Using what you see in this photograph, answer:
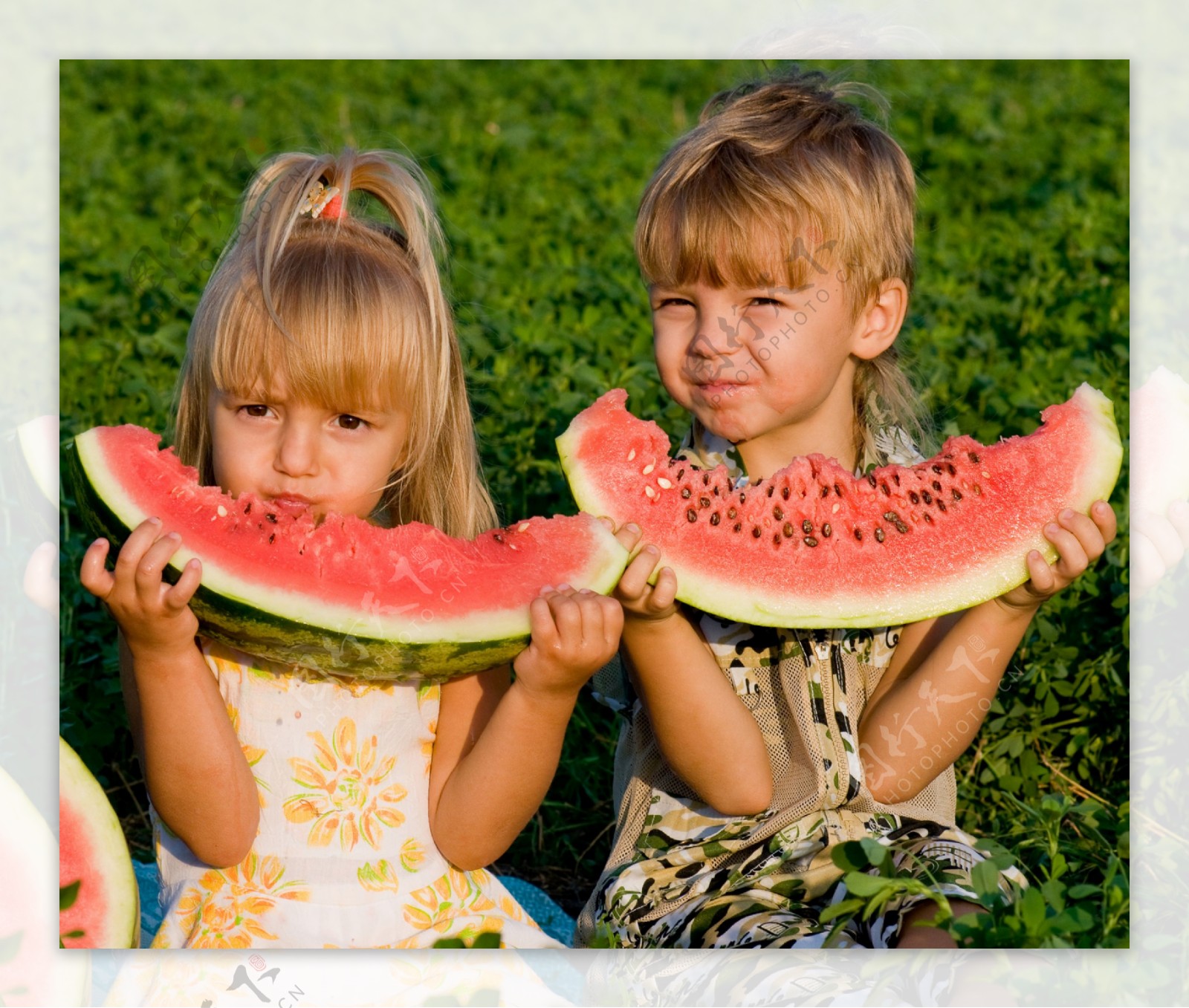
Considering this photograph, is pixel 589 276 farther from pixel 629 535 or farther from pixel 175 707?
pixel 175 707

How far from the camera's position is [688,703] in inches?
89.3

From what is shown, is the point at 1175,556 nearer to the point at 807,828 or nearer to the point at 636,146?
the point at 807,828

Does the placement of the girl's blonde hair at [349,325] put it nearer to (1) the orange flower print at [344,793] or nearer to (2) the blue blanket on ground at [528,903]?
(1) the orange flower print at [344,793]

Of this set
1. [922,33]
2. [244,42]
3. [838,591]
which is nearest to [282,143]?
[244,42]

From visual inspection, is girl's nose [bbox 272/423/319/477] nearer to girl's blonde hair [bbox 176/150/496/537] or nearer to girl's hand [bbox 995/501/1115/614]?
girl's blonde hair [bbox 176/150/496/537]

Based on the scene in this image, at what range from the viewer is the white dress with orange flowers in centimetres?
225

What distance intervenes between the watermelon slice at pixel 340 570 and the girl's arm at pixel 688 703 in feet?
0.26

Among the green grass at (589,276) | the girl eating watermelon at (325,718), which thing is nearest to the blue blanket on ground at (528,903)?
the green grass at (589,276)

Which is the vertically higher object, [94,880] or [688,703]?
[688,703]

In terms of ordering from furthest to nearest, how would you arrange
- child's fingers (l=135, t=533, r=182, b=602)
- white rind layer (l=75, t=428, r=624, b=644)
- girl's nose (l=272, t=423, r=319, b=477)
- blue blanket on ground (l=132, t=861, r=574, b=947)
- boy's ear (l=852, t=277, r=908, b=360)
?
blue blanket on ground (l=132, t=861, r=574, b=947)
boy's ear (l=852, t=277, r=908, b=360)
girl's nose (l=272, t=423, r=319, b=477)
white rind layer (l=75, t=428, r=624, b=644)
child's fingers (l=135, t=533, r=182, b=602)

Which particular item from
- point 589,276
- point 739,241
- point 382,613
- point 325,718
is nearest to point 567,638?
point 382,613

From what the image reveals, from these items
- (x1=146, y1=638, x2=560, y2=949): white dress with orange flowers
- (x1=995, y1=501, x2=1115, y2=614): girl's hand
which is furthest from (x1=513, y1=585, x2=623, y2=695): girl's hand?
(x1=995, y1=501, x2=1115, y2=614): girl's hand

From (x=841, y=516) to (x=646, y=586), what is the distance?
1.32 ft

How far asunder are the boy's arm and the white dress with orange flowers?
1.23 feet
